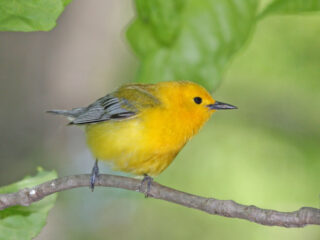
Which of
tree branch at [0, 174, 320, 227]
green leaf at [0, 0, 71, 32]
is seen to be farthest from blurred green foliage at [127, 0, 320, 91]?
tree branch at [0, 174, 320, 227]

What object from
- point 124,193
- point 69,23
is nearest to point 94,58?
point 69,23

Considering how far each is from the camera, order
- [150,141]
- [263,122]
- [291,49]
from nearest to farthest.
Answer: [150,141]
[291,49]
[263,122]

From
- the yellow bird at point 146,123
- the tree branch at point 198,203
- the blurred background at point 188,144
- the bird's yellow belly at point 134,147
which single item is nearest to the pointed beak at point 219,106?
the yellow bird at point 146,123

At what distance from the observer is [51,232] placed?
7980mm

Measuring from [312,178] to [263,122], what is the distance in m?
0.87

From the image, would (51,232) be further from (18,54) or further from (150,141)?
(150,141)

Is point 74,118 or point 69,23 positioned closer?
point 74,118

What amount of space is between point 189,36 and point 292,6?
0.43 m

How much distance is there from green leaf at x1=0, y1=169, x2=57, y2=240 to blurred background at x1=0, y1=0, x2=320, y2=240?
311cm

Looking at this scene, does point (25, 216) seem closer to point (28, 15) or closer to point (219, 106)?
point (28, 15)

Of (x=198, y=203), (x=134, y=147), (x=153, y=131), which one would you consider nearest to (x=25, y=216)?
(x=198, y=203)

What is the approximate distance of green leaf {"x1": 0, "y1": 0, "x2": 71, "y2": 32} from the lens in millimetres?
1562

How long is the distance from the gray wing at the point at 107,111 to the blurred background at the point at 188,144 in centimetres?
139

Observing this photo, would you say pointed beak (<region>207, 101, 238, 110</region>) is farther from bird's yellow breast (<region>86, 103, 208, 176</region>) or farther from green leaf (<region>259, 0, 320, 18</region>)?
green leaf (<region>259, 0, 320, 18</region>)
